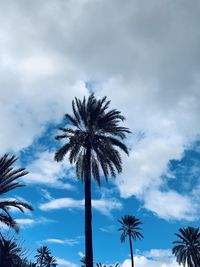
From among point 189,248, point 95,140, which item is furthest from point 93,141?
point 189,248

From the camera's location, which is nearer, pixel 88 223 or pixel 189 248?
pixel 88 223

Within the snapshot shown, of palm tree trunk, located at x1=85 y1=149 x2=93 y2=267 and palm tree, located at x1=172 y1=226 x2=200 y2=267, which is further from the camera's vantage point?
palm tree, located at x1=172 y1=226 x2=200 y2=267

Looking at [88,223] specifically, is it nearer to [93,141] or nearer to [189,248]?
[93,141]

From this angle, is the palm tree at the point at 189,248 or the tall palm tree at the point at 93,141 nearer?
the tall palm tree at the point at 93,141

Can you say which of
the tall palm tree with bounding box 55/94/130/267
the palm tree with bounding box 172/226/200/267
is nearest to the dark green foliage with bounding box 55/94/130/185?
the tall palm tree with bounding box 55/94/130/267

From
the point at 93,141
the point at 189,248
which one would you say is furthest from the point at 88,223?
the point at 189,248

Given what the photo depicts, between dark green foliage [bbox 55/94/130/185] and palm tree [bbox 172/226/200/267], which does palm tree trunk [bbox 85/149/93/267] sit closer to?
dark green foliage [bbox 55/94/130/185]

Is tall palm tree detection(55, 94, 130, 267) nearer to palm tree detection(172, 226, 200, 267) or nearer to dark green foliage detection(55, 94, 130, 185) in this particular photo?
dark green foliage detection(55, 94, 130, 185)

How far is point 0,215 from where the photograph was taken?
26734 millimetres

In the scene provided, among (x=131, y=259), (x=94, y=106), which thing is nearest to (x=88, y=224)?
(x=94, y=106)

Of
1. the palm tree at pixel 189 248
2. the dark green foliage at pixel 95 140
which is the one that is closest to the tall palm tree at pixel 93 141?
the dark green foliage at pixel 95 140

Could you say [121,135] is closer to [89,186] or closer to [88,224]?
[89,186]

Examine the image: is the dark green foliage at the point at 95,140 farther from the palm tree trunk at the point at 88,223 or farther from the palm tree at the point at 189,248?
the palm tree at the point at 189,248

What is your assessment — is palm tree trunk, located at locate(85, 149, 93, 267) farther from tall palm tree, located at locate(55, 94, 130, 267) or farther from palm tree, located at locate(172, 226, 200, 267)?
palm tree, located at locate(172, 226, 200, 267)
